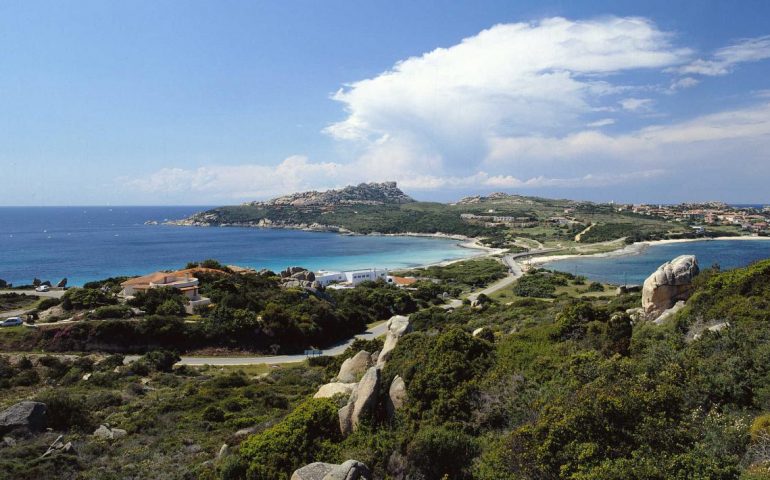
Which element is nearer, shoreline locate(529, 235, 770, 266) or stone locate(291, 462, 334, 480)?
stone locate(291, 462, 334, 480)

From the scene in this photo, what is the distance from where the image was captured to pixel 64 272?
7831 cm

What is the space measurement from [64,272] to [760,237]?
161 meters

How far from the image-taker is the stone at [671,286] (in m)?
19.5

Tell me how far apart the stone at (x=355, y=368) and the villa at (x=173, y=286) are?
84.8ft

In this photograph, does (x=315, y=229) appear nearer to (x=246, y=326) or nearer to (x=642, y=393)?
(x=246, y=326)

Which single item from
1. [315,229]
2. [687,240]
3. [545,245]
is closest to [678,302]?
[545,245]

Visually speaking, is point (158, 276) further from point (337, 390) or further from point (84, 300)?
point (337, 390)

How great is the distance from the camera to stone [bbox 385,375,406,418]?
12259 mm

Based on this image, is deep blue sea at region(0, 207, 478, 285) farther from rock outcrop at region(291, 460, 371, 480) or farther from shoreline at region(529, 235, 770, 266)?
rock outcrop at region(291, 460, 371, 480)

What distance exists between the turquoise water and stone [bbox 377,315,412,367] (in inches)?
2065

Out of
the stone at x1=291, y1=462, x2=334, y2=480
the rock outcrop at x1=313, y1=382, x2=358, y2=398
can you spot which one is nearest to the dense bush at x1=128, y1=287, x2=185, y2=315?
the rock outcrop at x1=313, y1=382, x2=358, y2=398

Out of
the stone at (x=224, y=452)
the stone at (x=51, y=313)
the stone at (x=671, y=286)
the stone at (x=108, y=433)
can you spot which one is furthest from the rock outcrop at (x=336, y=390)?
the stone at (x=51, y=313)

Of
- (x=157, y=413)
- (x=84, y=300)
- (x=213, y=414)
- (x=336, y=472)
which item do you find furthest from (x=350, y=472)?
(x=84, y=300)

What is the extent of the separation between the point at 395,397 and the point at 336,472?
402 cm
